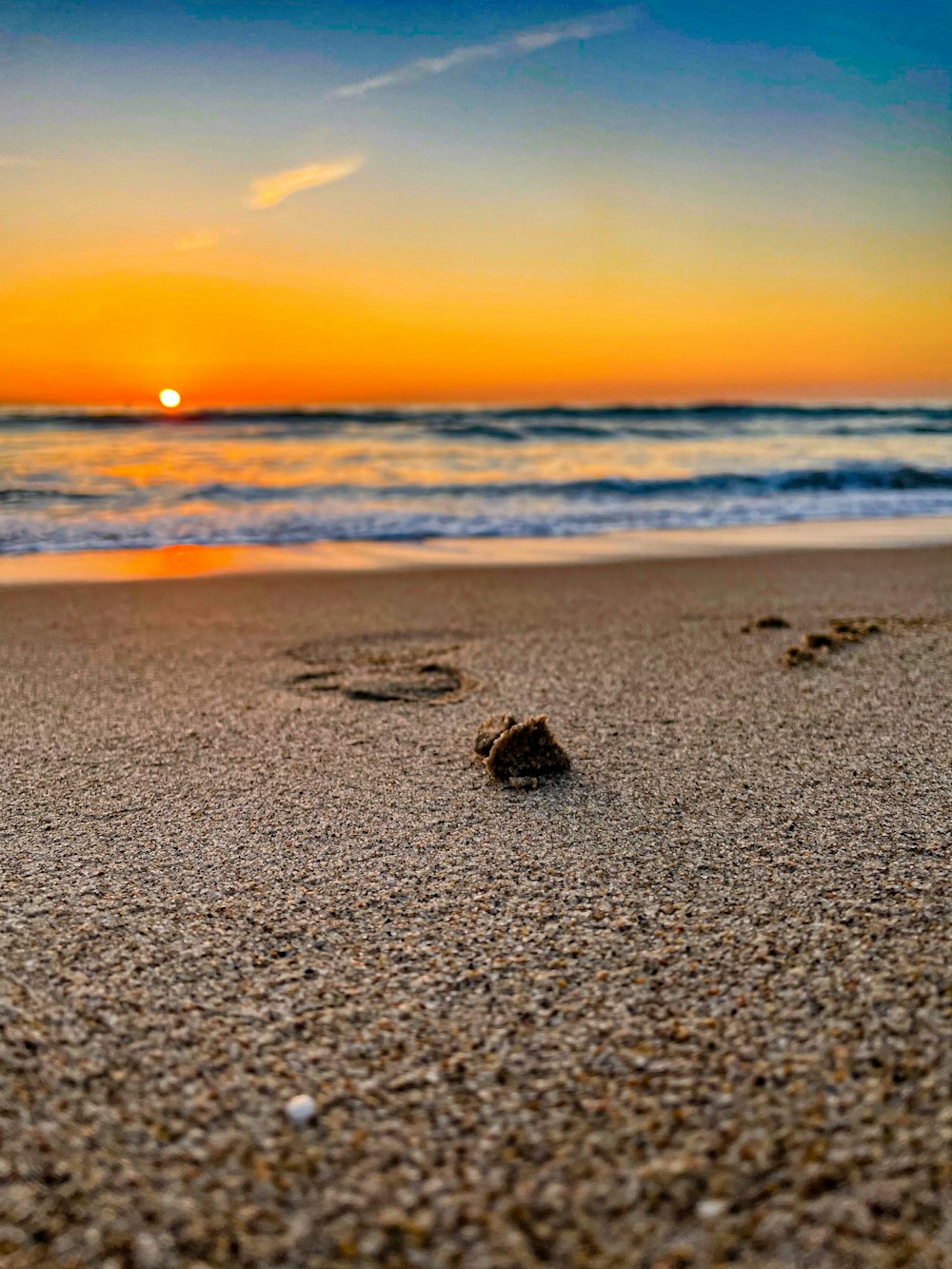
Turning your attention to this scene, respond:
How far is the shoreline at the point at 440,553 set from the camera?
6.48m

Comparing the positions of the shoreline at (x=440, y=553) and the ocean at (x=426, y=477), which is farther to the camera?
the ocean at (x=426, y=477)

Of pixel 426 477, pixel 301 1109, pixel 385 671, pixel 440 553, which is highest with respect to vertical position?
pixel 426 477

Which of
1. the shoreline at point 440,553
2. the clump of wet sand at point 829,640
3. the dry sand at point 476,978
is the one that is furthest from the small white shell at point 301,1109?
the shoreline at point 440,553

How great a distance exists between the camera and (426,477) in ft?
44.4

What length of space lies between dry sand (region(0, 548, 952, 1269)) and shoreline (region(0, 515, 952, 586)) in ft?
9.89

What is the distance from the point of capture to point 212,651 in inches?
169

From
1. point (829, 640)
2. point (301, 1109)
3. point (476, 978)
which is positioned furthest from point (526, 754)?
point (829, 640)

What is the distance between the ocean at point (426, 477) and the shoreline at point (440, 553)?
15.1 inches

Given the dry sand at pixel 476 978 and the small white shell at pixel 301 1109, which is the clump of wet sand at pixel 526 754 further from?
the small white shell at pixel 301 1109

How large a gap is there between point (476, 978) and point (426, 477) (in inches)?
477

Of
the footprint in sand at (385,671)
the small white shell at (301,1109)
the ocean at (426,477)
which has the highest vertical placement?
the ocean at (426,477)

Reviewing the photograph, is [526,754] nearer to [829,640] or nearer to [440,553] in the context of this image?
[829,640]

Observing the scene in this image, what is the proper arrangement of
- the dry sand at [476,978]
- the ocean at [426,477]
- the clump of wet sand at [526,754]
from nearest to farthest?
the dry sand at [476,978] < the clump of wet sand at [526,754] < the ocean at [426,477]

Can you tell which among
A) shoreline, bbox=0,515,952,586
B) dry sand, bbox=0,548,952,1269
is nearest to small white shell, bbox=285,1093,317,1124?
dry sand, bbox=0,548,952,1269
